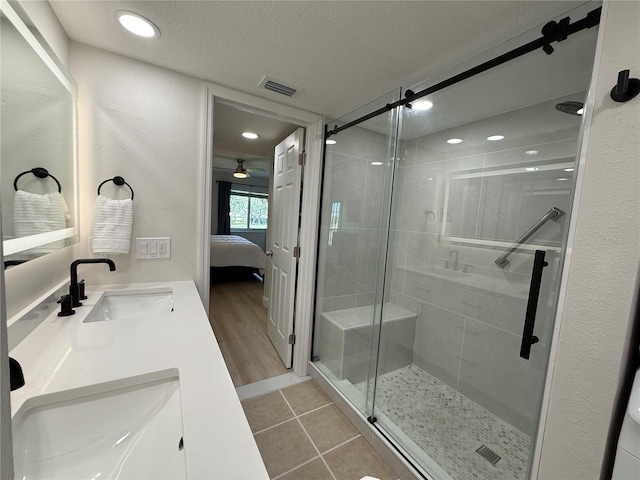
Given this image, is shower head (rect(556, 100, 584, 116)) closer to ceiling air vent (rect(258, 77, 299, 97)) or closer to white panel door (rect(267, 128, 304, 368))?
ceiling air vent (rect(258, 77, 299, 97))

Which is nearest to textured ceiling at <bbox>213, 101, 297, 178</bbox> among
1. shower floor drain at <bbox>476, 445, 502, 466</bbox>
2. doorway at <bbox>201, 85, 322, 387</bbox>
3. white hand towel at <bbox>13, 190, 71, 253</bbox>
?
doorway at <bbox>201, 85, 322, 387</bbox>

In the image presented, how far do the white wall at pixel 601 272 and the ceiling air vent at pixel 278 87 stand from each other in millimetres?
1431

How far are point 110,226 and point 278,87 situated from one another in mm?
1292

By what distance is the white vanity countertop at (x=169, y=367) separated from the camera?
1.86 ft

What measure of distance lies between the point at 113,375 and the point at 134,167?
4.02 ft

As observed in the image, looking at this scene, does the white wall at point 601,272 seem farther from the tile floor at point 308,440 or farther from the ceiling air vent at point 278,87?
the ceiling air vent at point 278,87

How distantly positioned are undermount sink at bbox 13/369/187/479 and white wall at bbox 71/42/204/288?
39.3 inches

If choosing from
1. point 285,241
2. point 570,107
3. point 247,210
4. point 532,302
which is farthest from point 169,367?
point 247,210

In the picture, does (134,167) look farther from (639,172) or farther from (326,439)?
(639,172)

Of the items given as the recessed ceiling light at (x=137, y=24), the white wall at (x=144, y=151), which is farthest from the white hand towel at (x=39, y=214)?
the recessed ceiling light at (x=137, y=24)

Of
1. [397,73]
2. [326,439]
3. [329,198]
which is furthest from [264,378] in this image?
[397,73]

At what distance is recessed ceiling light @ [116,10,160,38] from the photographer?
1.16m

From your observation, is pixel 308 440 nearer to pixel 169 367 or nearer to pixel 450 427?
pixel 450 427

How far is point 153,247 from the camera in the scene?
5.33 ft
